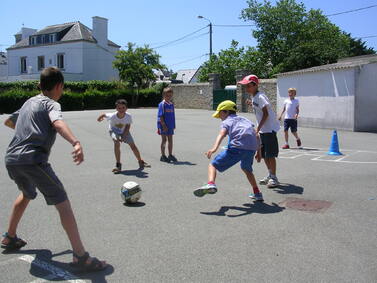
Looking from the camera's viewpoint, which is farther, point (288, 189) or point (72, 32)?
point (72, 32)

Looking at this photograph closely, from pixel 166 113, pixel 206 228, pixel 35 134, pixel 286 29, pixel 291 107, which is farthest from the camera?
pixel 286 29

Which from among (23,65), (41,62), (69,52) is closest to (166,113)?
(69,52)

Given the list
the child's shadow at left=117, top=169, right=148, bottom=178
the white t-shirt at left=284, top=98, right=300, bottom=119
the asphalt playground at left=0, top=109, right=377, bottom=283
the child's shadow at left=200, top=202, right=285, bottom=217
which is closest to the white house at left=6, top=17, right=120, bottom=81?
the white t-shirt at left=284, top=98, right=300, bottom=119

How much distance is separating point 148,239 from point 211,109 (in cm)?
3084

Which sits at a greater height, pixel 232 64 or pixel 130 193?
pixel 232 64

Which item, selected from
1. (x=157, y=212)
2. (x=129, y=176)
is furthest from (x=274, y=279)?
(x=129, y=176)

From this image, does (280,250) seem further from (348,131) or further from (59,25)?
(59,25)

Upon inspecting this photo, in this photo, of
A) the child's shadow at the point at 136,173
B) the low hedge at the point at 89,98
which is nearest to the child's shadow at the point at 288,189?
the child's shadow at the point at 136,173

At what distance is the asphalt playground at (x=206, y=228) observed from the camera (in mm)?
3838

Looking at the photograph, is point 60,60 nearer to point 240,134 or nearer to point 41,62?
point 41,62

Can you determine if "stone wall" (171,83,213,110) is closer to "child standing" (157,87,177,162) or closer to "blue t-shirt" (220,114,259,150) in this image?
"child standing" (157,87,177,162)

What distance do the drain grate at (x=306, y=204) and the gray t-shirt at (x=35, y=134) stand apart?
145 inches

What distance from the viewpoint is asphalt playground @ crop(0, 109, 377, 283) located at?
12.6 ft

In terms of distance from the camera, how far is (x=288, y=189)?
722 cm
